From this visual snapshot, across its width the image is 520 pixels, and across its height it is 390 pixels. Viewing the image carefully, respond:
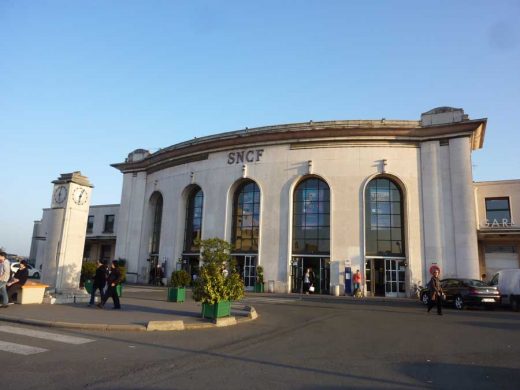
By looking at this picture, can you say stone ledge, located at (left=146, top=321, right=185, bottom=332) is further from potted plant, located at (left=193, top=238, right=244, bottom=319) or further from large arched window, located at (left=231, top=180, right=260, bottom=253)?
large arched window, located at (left=231, top=180, right=260, bottom=253)

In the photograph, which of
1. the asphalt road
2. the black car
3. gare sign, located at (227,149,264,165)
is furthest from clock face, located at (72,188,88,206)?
the black car

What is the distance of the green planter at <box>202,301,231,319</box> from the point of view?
11141mm

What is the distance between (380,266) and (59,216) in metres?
18.6

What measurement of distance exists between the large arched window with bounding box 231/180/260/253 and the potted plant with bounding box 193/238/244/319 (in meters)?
16.2

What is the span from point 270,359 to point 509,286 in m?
16.2

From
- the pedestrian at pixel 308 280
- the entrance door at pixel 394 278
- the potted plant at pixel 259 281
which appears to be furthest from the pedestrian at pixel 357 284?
the potted plant at pixel 259 281

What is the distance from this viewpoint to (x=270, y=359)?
6.98 meters

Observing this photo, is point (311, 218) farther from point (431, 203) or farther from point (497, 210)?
point (497, 210)

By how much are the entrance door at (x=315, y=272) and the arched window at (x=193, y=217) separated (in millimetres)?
8593

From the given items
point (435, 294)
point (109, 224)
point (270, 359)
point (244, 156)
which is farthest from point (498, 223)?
point (109, 224)

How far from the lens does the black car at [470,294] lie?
682 inches

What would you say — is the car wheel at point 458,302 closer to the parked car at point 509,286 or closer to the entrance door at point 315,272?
the parked car at point 509,286

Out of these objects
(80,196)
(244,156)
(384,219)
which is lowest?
(80,196)

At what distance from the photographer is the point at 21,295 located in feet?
42.2
